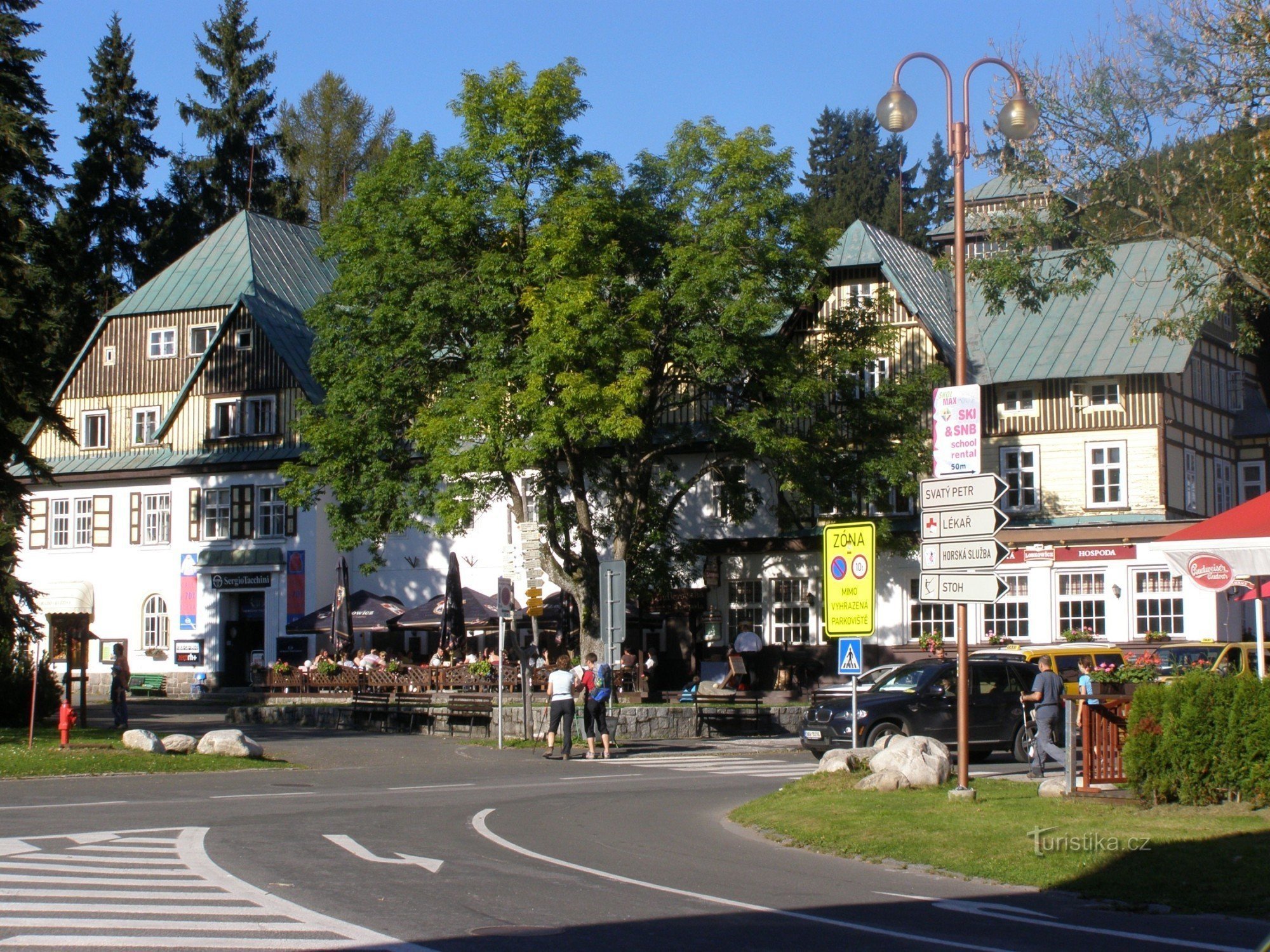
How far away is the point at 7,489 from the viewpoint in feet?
95.6

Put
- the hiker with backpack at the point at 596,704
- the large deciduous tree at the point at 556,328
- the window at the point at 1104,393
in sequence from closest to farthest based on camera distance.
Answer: the hiker with backpack at the point at 596,704 → the large deciduous tree at the point at 556,328 → the window at the point at 1104,393

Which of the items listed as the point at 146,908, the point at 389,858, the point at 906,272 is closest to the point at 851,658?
the point at 389,858

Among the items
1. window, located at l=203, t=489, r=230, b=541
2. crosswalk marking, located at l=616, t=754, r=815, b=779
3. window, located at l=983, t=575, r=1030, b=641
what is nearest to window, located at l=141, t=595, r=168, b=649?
window, located at l=203, t=489, r=230, b=541

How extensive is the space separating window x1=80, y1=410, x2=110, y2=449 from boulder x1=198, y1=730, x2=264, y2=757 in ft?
107

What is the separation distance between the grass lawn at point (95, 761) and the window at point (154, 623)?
26.4m

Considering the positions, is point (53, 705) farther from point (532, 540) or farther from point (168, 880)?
point (168, 880)

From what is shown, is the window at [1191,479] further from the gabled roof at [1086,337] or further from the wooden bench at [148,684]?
the wooden bench at [148,684]

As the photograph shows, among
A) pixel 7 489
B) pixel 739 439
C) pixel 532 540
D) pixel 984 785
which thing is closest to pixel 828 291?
pixel 739 439

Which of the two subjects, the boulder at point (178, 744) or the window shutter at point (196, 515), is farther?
the window shutter at point (196, 515)

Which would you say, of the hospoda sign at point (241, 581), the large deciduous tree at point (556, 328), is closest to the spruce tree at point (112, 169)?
the hospoda sign at point (241, 581)

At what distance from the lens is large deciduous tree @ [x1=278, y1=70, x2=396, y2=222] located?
69.8 metres

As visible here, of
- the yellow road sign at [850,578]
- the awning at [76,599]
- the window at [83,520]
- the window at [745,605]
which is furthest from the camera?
the window at [83,520]

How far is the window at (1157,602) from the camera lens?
129 feet

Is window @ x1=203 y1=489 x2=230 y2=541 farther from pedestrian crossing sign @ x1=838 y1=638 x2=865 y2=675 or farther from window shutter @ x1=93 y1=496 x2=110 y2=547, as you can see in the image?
pedestrian crossing sign @ x1=838 y1=638 x2=865 y2=675
